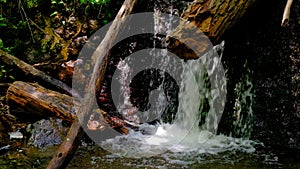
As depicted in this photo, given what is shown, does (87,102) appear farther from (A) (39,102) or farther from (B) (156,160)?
(A) (39,102)

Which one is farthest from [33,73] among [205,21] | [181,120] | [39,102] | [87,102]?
[205,21]

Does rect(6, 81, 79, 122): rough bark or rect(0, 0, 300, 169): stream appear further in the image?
rect(6, 81, 79, 122): rough bark

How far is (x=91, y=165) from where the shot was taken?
3873 mm

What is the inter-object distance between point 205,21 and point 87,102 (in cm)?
149

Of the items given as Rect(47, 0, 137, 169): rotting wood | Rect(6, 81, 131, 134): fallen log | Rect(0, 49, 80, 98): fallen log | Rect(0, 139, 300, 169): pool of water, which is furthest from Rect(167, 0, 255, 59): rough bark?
Rect(0, 49, 80, 98): fallen log

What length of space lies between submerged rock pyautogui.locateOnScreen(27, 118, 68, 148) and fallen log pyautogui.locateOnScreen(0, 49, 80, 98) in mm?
720

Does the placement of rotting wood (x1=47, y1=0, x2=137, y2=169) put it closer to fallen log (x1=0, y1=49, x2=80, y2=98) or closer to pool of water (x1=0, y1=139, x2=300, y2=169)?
pool of water (x1=0, y1=139, x2=300, y2=169)

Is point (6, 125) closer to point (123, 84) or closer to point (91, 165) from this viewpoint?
point (91, 165)

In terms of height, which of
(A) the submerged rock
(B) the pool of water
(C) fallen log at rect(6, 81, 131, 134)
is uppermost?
(C) fallen log at rect(6, 81, 131, 134)

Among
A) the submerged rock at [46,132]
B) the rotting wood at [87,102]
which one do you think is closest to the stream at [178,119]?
the submerged rock at [46,132]

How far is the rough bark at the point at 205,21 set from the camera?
359cm

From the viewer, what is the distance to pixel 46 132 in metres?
4.66

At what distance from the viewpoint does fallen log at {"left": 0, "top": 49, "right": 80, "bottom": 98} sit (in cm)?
539

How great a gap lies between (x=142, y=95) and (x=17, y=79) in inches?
83.8
